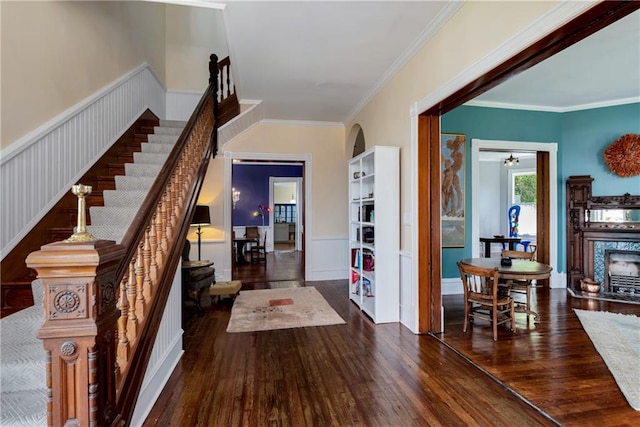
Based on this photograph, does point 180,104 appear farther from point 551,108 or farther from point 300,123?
point 551,108

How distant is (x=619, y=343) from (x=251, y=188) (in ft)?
30.0

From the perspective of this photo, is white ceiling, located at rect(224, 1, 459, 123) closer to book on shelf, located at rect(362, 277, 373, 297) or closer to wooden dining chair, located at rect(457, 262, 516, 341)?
wooden dining chair, located at rect(457, 262, 516, 341)

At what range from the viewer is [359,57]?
11.6 feet

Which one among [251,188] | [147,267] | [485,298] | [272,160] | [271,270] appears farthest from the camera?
[251,188]

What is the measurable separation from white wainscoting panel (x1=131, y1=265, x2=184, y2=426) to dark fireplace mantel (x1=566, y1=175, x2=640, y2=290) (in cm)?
597

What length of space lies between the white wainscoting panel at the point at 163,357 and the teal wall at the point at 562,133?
3.93m

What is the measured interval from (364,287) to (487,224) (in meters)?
6.83

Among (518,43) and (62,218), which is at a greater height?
(518,43)

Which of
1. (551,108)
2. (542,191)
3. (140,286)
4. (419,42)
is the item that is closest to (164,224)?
(140,286)

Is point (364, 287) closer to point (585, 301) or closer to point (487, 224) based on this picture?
point (585, 301)

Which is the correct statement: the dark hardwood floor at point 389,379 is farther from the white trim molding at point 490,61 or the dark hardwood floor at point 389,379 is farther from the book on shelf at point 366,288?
the white trim molding at point 490,61

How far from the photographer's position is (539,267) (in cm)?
327

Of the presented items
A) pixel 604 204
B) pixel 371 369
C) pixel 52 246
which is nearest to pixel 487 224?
pixel 604 204

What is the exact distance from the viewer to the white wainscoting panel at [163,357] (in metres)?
1.93
